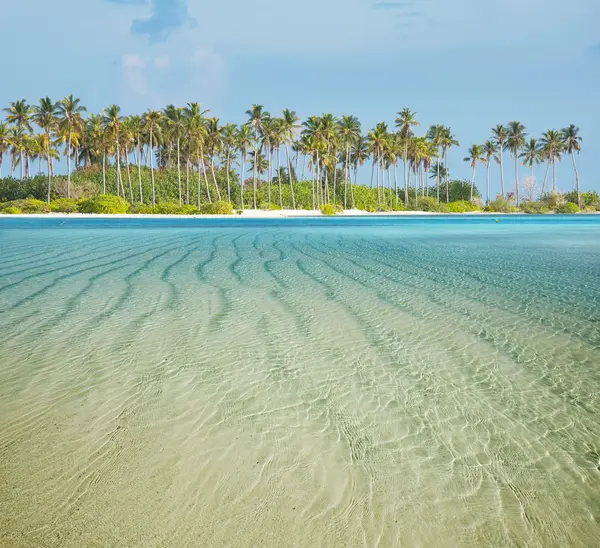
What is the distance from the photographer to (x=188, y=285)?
21.7 feet

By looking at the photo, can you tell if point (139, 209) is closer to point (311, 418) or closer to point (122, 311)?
point (122, 311)

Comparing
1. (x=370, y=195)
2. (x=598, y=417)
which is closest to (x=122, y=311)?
(x=598, y=417)

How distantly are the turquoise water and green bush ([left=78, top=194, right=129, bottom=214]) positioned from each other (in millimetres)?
33654

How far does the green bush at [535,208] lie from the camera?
53.9 m

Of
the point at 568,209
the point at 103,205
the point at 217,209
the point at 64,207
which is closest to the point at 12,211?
the point at 64,207

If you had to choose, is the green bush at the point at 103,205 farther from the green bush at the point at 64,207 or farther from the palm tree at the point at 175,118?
the palm tree at the point at 175,118

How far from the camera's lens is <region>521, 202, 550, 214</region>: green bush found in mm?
53938

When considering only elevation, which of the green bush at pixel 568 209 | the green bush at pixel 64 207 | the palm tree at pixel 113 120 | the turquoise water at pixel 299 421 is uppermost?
the palm tree at pixel 113 120

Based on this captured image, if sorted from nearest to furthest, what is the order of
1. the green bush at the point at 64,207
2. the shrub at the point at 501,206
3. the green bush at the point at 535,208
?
the green bush at the point at 64,207 < the green bush at the point at 535,208 < the shrub at the point at 501,206

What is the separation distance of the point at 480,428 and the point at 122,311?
12.5 feet

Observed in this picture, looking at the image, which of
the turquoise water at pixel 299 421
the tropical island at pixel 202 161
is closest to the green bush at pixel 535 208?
the tropical island at pixel 202 161

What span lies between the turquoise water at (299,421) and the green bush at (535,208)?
5427cm

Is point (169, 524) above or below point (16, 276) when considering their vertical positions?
below

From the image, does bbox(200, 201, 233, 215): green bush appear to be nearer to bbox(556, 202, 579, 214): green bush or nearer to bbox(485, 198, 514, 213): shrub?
bbox(485, 198, 514, 213): shrub
